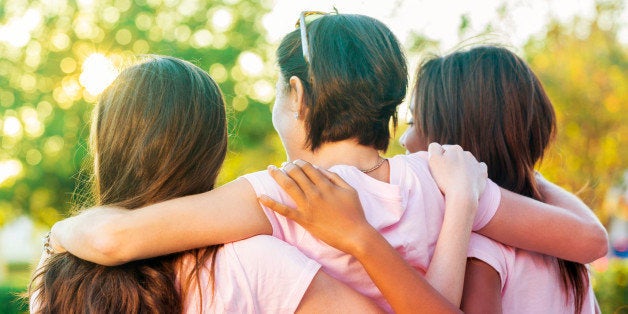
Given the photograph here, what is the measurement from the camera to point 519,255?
2.45 m

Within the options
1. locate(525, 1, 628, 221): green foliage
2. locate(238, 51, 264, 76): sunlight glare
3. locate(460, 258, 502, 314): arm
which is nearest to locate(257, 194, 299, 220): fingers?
locate(460, 258, 502, 314): arm

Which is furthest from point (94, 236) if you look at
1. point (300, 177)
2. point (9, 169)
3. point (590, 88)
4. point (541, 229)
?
point (9, 169)

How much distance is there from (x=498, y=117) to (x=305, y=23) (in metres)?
0.78

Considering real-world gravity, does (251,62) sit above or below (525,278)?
below

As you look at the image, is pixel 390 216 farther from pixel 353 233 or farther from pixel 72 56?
pixel 72 56

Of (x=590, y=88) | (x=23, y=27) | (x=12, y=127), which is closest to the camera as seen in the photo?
(x=590, y=88)

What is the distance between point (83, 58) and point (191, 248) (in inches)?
612

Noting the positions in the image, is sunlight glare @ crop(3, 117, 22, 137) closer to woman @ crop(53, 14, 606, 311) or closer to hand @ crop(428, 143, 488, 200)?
woman @ crop(53, 14, 606, 311)

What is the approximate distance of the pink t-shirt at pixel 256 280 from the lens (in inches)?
75.7

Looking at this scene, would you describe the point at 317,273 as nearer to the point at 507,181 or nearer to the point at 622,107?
the point at 507,181

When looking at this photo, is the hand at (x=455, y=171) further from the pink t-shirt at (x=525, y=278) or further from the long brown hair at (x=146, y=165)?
the long brown hair at (x=146, y=165)

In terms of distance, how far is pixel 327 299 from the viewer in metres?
1.94

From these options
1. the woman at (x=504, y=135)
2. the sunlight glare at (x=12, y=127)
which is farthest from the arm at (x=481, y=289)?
the sunlight glare at (x=12, y=127)

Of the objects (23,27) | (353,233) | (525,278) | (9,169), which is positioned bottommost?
(9,169)
